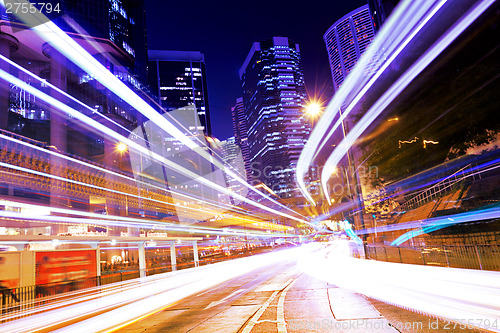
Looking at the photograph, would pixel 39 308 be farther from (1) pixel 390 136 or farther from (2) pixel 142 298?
(1) pixel 390 136

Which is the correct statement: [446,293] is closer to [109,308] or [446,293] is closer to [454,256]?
[454,256]

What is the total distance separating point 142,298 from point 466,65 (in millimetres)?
17816

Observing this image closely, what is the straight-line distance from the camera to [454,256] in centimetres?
1477

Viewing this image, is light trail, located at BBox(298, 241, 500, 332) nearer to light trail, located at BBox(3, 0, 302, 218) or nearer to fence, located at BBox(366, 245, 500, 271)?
fence, located at BBox(366, 245, 500, 271)

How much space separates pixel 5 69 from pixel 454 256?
53.4 m

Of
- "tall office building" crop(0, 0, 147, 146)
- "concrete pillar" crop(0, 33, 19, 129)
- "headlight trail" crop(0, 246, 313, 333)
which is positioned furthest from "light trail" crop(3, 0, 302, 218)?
"headlight trail" crop(0, 246, 313, 333)

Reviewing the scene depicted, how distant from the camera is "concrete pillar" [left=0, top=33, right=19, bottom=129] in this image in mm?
39906

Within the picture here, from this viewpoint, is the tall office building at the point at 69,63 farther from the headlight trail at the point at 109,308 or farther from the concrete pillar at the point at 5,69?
the headlight trail at the point at 109,308

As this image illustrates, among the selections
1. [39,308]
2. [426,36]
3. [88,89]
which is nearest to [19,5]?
[88,89]

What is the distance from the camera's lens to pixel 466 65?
575 inches

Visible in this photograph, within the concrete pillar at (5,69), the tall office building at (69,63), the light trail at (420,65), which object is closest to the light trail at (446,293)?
the light trail at (420,65)

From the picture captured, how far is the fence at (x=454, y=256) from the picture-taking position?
487 inches

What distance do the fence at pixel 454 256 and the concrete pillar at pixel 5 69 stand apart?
147ft

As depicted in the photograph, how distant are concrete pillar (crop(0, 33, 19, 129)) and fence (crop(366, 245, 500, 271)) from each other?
1766 inches
